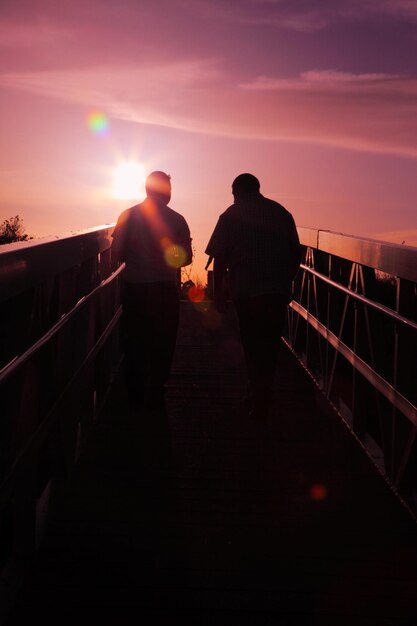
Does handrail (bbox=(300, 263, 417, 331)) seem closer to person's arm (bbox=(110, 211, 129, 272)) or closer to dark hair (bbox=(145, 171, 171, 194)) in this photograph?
dark hair (bbox=(145, 171, 171, 194))

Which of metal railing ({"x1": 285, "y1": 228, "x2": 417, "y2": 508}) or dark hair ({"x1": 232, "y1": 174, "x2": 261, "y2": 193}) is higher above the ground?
dark hair ({"x1": 232, "y1": 174, "x2": 261, "y2": 193})

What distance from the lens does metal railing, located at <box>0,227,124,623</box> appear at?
3676 mm

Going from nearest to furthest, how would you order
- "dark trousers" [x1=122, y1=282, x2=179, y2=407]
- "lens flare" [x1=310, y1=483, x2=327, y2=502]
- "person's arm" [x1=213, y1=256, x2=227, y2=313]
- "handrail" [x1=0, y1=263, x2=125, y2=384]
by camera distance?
"handrail" [x1=0, y1=263, x2=125, y2=384], "lens flare" [x1=310, y1=483, x2=327, y2=502], "person's arm" [x1=213, y1=256, x2=227, y2=313], "dark trousers" [x1=122, y1=282, x2=179, y2=407]

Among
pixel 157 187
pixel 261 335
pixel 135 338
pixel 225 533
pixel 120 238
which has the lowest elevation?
pixel 225 533

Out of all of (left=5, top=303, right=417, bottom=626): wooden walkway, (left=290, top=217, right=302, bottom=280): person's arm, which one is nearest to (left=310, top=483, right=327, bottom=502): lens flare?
(left=5, top=303, right=417, bottom=626): wooden walkway

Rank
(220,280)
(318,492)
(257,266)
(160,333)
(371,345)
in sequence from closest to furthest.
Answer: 1. (318,492)
2. (371,345)
3. (257,266)
4. (220,280)
5. (160,333)

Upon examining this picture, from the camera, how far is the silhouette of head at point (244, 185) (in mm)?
7039

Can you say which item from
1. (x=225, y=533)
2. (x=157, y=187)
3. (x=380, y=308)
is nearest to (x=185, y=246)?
(x=157, y=187)

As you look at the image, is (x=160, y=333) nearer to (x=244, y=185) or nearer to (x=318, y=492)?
(x=244, y=185)

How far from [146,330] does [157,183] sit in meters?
1.03

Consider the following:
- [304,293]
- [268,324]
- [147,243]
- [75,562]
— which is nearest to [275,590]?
[75,562]

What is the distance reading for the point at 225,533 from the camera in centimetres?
466

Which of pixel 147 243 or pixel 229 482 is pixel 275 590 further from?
pixel 147 243

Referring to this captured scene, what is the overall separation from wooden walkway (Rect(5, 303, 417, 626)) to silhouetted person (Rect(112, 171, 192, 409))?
0.41 metres
